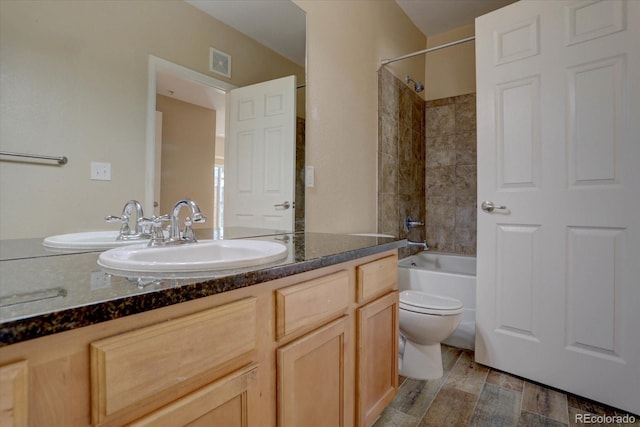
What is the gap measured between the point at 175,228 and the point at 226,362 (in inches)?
21.9

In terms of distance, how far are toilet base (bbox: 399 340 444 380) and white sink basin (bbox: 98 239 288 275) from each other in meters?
1.26

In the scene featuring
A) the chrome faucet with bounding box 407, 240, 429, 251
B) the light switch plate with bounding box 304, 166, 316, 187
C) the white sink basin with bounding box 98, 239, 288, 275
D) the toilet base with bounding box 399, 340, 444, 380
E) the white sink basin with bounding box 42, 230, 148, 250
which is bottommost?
the toilet base with bounding box 399, 340, 444, 380

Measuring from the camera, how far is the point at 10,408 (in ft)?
1.35

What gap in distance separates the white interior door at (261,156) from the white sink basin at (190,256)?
358 millimetres

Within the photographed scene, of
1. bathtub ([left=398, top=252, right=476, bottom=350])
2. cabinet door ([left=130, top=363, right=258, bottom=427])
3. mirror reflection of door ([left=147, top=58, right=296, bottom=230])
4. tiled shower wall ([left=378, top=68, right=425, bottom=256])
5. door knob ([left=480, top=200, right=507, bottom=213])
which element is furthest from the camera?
tiled shower wall ([left=378, top=68, right=425, bottom=256])

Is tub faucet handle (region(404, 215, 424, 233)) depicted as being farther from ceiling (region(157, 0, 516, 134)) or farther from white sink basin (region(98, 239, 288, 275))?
white sink basin (region(98, 239, 288, 275))

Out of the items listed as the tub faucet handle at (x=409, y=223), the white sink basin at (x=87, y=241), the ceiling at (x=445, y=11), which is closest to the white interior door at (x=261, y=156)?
the white sink basin at (x=87, y=241)

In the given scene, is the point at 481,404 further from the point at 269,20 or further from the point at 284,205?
the point at 269,20

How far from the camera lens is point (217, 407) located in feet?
2.21

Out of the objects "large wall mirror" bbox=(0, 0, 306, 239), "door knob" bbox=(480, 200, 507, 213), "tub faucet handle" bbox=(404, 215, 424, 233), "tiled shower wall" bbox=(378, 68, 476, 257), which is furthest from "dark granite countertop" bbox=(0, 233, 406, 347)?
"tub faucet handle" bbox=(404, 215, 424, 233)

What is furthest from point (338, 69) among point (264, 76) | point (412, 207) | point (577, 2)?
point (412, 207)

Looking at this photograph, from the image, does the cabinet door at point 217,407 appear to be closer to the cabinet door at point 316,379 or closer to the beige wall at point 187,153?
the cabinet door at point 316,379

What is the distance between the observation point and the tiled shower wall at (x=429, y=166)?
271cm

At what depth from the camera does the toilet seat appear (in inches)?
69.2
